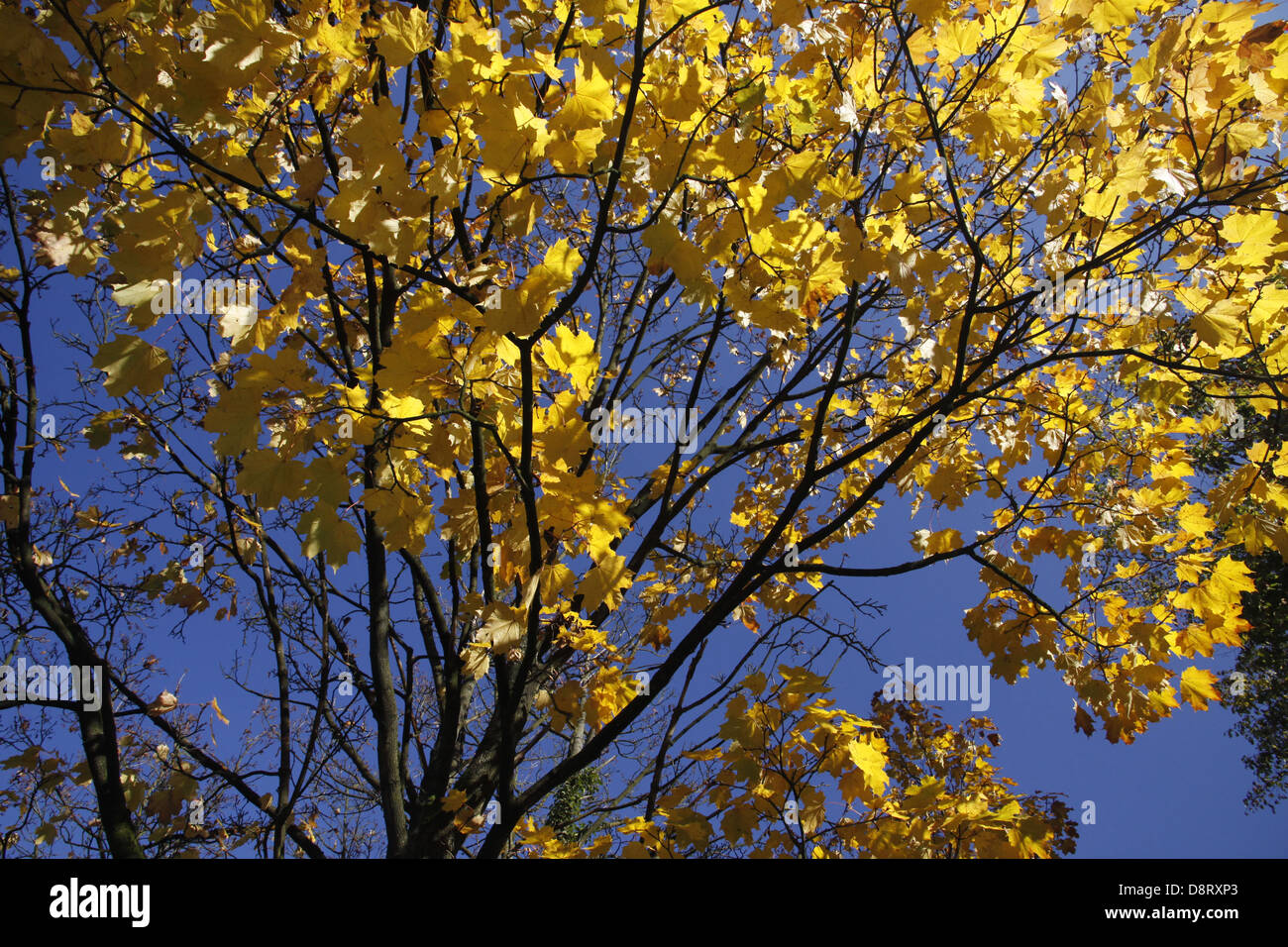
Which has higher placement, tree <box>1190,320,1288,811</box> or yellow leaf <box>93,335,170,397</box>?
yellow leaf <box>93,335,170,397</box>

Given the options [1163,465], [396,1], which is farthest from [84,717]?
[1163,465]

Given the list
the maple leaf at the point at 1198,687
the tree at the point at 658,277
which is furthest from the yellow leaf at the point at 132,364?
the maple leaf at the point at 1198,687

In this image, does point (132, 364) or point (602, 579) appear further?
point (602, 579)

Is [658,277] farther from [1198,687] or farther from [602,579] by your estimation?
[1198,687]

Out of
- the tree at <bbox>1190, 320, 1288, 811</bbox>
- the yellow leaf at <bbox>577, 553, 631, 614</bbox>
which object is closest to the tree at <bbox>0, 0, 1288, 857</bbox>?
the yellow leaf at <bbox>577, 553, 631, 614</bbox>

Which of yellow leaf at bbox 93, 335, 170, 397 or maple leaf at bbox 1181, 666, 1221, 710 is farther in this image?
maple leaf at bbox 1181, 666, 1221, 710

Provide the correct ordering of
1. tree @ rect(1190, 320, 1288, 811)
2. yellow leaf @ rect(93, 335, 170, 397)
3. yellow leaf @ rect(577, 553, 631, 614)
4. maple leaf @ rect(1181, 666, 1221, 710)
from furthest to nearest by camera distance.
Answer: tree @ rect(1190, 320, 1288, 811)
maple leaf @ rect(1181, 666, 1221, 710)
yellow leaf @ rect(577, 553, 631, 614)
yellow leaf @ rect(93, 335, 170, 397)

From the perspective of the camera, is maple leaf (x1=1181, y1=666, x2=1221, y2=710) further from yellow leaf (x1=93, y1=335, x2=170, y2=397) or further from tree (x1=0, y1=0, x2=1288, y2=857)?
yellow leaf (x1=93, y1=335, x2=170, y2=397)

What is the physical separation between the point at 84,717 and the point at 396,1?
3.40 metres

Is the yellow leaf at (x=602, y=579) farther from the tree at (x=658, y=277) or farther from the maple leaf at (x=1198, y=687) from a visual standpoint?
the maple leaf at (x=1198, y=687)

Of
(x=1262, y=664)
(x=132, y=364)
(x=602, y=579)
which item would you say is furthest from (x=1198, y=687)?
(x=1262, y=664)

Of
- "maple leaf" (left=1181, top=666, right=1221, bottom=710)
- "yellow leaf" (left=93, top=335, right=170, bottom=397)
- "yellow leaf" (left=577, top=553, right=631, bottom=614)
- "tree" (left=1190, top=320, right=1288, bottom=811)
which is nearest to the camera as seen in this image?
"yellow leaf" (left=93, top=335, right=170, bottom=397)

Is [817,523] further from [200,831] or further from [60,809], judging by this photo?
[60,809]
